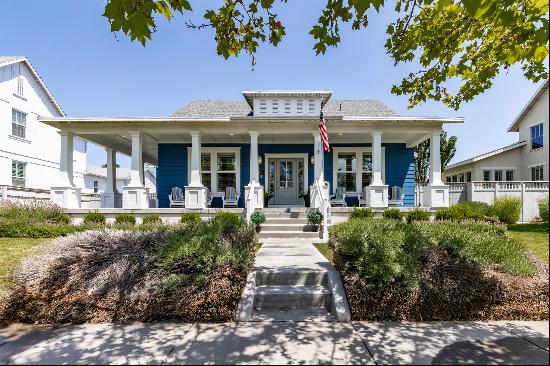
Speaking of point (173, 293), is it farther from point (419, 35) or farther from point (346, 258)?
point (419, 35)

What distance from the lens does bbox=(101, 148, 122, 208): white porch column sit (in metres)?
14.3

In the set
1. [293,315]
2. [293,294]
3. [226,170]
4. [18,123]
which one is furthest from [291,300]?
[18,123]

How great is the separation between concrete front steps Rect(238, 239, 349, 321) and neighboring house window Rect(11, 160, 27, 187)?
21196 millimetres

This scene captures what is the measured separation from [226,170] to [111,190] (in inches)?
231

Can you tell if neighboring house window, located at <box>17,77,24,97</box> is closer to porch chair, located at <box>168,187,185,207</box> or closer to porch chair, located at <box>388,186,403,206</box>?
porch chair, located at <box>168,187,185,207</box>

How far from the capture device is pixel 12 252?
6910 mm

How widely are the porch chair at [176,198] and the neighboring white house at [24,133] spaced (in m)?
8.20

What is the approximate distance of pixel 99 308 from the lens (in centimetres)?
386

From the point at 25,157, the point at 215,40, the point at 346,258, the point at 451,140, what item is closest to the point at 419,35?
the point at 215,40

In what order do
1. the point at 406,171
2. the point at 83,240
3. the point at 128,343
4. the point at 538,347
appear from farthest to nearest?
the point at 406,171 < the point at 83,240 < the point at 128,343 < the point at 538,347

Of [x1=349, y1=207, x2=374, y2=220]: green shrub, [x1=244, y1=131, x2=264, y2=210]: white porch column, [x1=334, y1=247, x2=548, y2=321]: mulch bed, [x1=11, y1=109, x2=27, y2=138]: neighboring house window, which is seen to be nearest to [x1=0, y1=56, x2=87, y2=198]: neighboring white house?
[x1=11, y1=109, x2=27, y2=138]: neighboring house window

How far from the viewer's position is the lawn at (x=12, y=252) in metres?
5.44

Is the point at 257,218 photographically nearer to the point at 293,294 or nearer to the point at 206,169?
the point at 293,294

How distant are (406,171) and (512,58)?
472 inches
